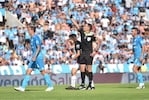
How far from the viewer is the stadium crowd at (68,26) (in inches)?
1123

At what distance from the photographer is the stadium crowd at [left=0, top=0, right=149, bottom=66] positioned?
93.6 feet

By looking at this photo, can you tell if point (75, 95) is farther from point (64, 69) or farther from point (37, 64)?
point (64, 69)

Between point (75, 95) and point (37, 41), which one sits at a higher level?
point (37, 41)

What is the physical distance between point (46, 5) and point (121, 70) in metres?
7.45

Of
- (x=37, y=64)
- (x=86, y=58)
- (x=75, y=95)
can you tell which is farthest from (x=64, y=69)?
(x=75, y=95)

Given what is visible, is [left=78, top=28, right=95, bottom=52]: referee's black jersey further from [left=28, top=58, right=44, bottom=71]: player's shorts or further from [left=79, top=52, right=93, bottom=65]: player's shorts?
[left=28, top=58, right=44, bottom=71]: player's shorts

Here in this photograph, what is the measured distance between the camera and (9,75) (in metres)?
24.6

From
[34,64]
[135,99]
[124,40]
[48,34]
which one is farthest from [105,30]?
[135,99]

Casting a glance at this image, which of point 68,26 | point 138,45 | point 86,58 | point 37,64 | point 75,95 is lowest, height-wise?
A: point 75,95

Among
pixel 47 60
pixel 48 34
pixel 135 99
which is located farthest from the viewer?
pixel 48 34

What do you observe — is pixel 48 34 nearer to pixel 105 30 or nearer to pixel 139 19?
pixel 105 30

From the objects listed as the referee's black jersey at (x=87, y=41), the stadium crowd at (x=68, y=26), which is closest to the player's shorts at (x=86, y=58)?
the referee's black jersey at (x=87, y=41)

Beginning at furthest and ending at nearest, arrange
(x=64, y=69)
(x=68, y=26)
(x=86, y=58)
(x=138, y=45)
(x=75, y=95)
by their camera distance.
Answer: (x=68, y=26), (x=64, y=69), (x=138, y=45), (x=86, y=58), (x=75, y=95)

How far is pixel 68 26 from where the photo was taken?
31.3 metres
